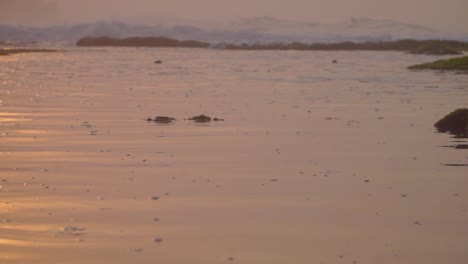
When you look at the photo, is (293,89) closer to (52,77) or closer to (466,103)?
(466,103)

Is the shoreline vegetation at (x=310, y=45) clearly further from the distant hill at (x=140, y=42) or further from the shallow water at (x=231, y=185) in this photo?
the shallow water at (x=231, y=185)

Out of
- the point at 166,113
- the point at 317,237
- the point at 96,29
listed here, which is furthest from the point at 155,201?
the point at 96,29

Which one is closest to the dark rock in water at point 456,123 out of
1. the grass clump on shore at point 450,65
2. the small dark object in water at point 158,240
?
the small dark object in water at point 158,240

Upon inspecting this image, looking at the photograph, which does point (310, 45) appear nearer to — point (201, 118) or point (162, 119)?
point (201, 118)

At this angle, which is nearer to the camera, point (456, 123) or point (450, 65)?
point (456, 123)

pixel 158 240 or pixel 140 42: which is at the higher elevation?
pixel 158 240

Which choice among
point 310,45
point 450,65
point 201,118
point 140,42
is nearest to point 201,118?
point 201,118

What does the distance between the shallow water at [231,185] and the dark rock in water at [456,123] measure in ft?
1.03

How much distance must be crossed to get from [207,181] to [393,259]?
13.8 feet

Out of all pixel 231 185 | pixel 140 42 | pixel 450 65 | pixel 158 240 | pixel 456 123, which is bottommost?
pixel 140 42

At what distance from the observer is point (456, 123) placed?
17.2 meters

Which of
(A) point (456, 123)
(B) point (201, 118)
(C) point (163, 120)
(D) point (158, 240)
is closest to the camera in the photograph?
(D) point (158, 240)

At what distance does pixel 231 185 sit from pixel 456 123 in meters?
7.36

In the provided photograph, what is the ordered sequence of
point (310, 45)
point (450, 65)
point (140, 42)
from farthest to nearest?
point (140, 42) → point (310, 45) → point (450, 65)
